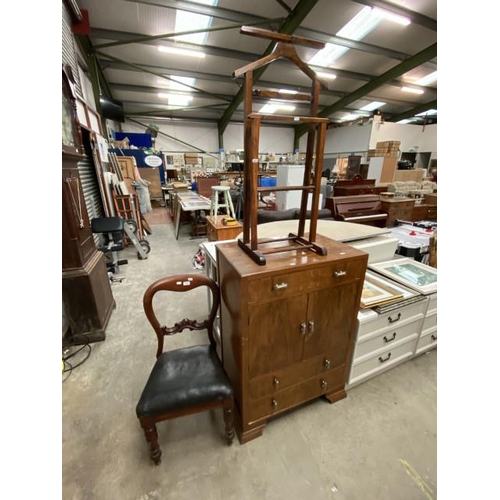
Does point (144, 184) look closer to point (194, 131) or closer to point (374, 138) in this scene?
point (194, 131)

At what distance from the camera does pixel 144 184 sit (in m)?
6.57

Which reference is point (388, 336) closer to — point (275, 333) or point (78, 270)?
point (275, 333)

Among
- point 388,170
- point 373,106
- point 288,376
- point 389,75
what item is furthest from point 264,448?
point 373,106

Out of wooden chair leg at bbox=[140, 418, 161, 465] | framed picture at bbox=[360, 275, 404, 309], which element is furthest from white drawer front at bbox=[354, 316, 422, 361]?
wooden chair leg at bbox=[140, 418, 161, 465]

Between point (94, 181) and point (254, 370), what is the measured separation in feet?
13.6

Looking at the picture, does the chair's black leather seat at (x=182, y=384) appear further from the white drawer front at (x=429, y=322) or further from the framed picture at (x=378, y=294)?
the white drawer front at (x=429, y=322)

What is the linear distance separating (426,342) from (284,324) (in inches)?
59.7

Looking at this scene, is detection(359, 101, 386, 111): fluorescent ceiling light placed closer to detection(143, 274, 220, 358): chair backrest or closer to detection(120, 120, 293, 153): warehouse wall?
detection(120, 120, 293, 153): warehouse wall

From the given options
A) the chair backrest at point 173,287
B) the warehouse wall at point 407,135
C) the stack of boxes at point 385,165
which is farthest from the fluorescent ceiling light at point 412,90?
the chair backrest at point 173,287

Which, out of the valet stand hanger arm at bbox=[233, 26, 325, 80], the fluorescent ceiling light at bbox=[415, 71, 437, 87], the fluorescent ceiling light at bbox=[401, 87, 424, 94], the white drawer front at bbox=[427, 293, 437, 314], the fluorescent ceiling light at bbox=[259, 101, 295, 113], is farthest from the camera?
the fluorescent ceiling light at bbox=[259, 101, 295, 113]

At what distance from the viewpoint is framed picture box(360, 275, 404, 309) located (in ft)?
5.01

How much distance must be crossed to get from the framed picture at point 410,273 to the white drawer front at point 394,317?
12cm

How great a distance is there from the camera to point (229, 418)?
1264mm

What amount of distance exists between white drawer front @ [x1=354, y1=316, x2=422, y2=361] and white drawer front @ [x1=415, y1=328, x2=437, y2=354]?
0.41ft
